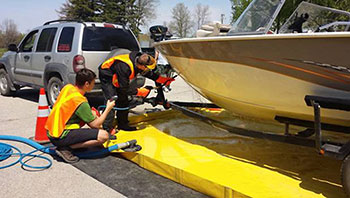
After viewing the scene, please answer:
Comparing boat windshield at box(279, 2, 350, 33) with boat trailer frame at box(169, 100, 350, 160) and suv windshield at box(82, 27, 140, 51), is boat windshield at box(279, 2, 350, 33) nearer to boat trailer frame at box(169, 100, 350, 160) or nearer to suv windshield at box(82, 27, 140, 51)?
boat trailer frame at box(169, 100, 350, 160)

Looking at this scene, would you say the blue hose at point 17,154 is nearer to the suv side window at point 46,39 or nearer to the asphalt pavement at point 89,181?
the asphalt pavement at point 89,181

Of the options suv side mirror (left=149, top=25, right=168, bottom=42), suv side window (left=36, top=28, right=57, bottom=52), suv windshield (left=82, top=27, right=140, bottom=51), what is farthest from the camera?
suv side window (left=36, top=28, right=57, bottom=52)

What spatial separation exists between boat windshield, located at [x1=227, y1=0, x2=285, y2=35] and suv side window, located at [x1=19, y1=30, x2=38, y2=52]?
5134 millimetres

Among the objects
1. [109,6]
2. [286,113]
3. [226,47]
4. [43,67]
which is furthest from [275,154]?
[109,6]

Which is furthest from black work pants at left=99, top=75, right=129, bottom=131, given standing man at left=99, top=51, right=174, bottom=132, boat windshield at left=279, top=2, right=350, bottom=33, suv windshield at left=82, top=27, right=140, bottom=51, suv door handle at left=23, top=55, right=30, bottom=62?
suv door handle at left=23, top=55, right=30, bottom=62

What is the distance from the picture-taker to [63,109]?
10.4 ft

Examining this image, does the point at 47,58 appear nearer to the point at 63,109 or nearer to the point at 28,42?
the point at 28,42

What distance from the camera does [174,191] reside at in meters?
2.72

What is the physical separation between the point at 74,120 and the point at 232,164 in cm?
168

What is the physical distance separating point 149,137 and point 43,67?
347 centimetres

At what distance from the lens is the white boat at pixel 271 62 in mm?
2320

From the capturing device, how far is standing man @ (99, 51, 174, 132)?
3.82 m

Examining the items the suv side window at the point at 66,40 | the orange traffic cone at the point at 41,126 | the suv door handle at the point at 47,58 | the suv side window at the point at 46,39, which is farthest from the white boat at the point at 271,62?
the suv side window at the point at 46,39

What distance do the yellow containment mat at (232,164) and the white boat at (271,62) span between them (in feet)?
1.59
